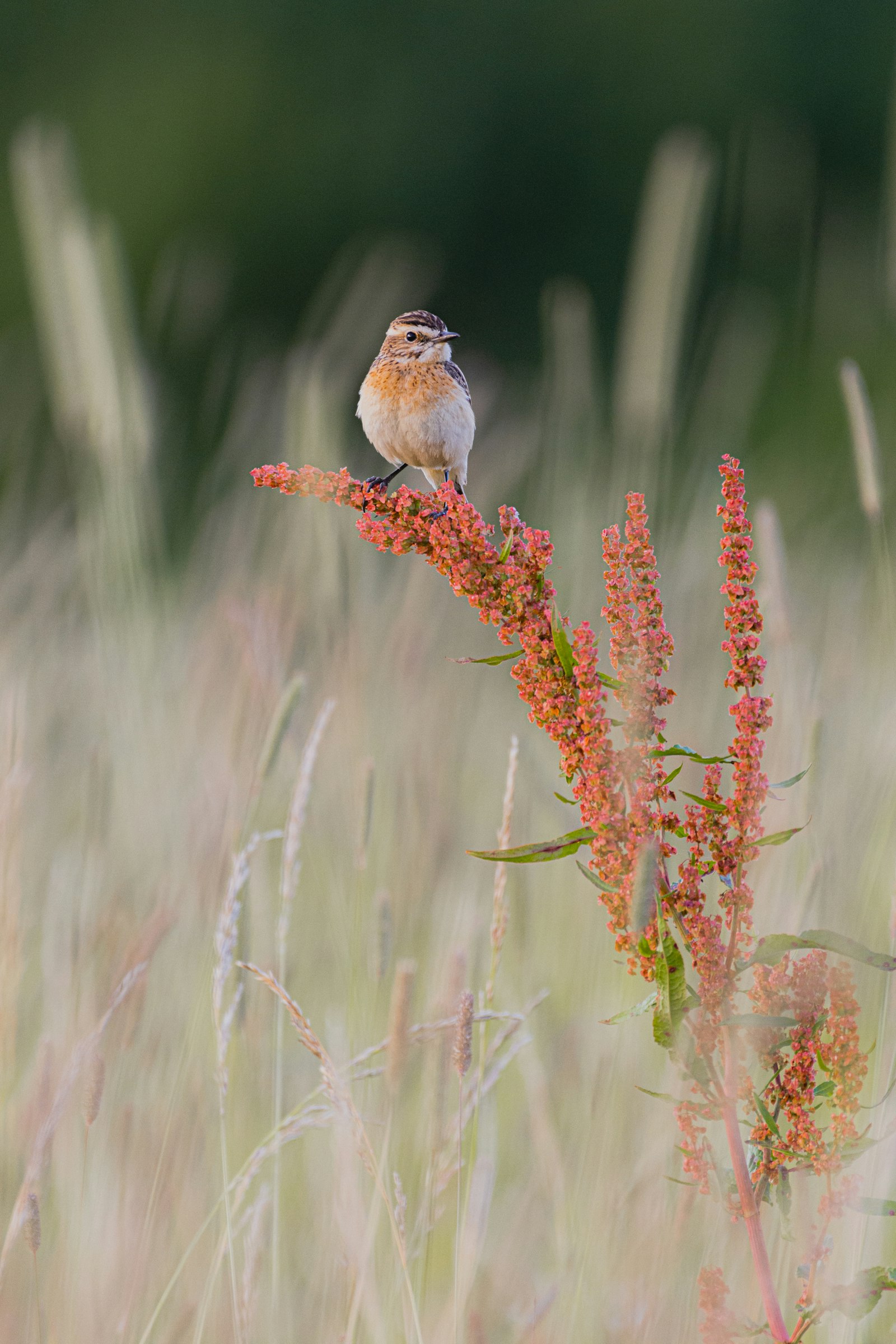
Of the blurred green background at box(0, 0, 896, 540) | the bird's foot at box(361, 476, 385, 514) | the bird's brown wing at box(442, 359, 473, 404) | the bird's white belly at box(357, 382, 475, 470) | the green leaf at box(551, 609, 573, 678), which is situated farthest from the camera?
the blurred green background at box(0, 0, 896, 540)

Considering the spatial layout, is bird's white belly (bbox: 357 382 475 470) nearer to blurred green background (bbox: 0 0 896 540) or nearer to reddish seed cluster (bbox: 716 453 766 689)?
reddish seed cluster (bbox: 716 453 766 689)

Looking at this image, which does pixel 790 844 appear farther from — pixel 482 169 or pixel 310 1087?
pixel 482 169

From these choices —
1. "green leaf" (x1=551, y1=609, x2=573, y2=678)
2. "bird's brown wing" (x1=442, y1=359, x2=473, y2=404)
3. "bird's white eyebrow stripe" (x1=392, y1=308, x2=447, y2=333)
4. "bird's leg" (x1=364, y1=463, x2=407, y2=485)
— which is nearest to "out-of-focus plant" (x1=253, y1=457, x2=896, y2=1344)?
"green leaf" (x1=551, y1=609, x2=573, y2=678)

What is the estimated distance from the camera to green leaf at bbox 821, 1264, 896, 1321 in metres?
0.82

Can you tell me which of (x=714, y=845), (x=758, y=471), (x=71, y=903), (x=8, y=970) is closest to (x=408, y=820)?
(x=71, y=903)

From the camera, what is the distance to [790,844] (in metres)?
1.87

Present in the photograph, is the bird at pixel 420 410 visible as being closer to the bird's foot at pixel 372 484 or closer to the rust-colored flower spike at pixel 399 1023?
the bird's foot at pixel 372 484

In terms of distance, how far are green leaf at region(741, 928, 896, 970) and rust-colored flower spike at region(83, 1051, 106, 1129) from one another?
677 mm

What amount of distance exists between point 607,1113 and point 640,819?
77cm

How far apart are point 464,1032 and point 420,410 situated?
0.83 meters

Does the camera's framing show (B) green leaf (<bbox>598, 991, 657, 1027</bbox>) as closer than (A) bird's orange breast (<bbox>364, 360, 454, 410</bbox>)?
Yes

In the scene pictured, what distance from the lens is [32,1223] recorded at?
3.80 ft

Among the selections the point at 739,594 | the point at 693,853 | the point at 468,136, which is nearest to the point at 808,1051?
the point at 693,853

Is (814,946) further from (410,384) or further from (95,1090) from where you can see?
(410,384)
